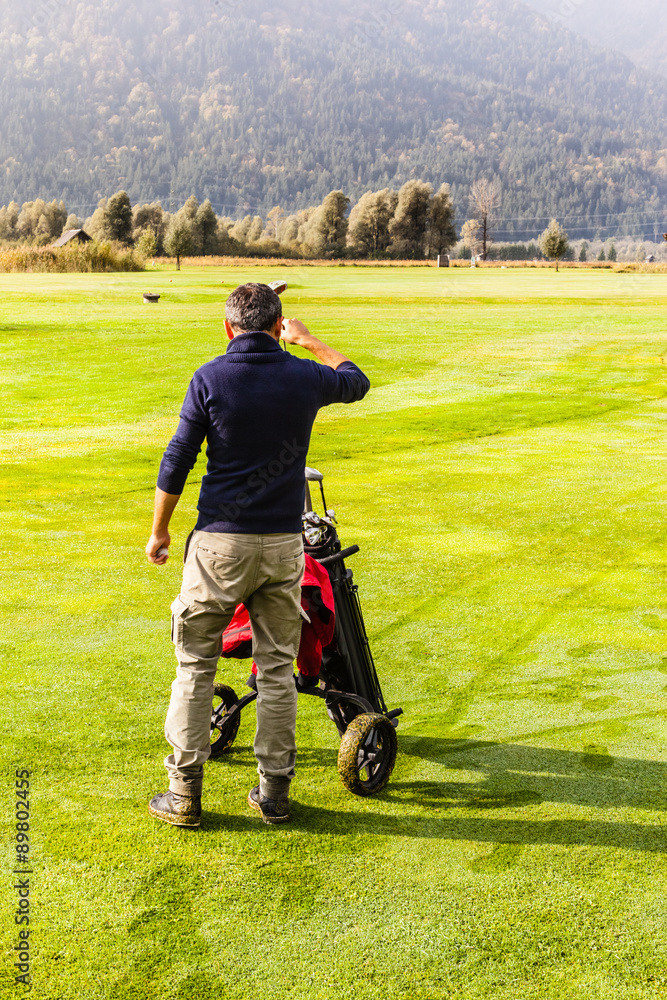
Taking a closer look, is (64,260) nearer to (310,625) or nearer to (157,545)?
(157,545)

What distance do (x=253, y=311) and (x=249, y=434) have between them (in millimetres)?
533

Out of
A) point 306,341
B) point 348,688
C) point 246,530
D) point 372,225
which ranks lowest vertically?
point 348,688

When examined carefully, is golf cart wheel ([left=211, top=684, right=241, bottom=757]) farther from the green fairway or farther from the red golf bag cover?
the red golf bag cover

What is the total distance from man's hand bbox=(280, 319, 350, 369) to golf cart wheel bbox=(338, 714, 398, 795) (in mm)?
1720

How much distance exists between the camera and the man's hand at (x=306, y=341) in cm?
443

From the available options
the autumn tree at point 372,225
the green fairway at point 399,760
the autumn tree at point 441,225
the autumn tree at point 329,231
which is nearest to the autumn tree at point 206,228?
the autumn tree at point 329,231

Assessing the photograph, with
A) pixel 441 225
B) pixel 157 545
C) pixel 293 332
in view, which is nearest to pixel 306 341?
pixel 293 332

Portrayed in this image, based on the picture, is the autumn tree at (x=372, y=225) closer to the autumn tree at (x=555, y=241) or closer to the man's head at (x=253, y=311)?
the autumn tree at (x=555, y=241)

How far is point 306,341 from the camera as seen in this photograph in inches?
178

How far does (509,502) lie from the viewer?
37.0 feet

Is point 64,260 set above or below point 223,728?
above

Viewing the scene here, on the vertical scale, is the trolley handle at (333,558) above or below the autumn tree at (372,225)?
below

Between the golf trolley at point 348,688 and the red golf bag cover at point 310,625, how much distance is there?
0.33 ft

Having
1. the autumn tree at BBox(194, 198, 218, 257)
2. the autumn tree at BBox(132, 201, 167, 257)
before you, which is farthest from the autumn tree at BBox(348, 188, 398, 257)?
the autumn tree at BBox(132, 201, 167, 257)
